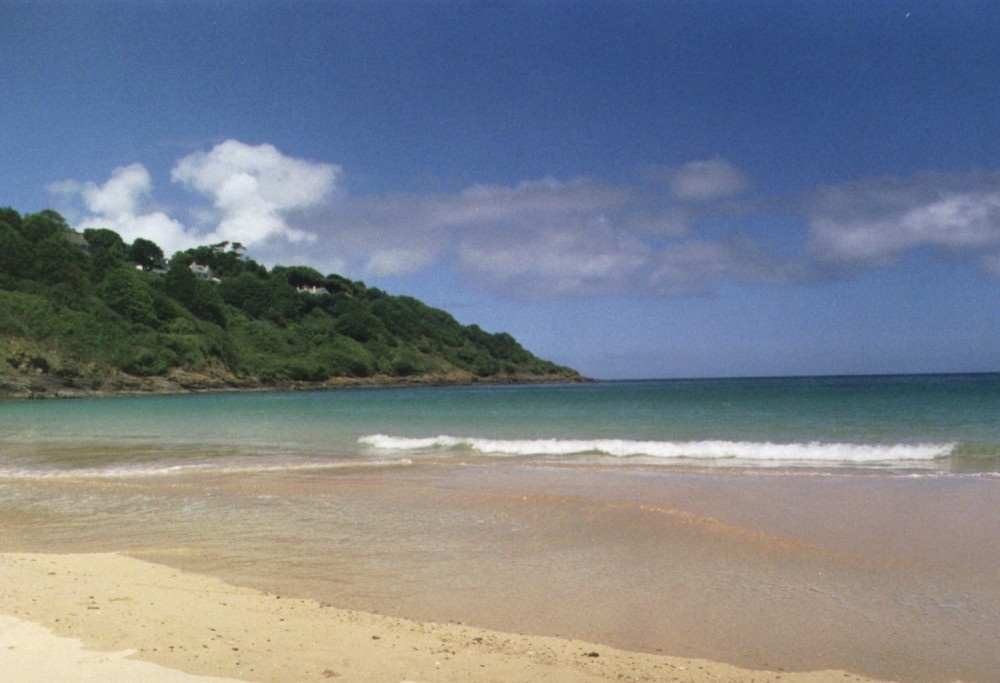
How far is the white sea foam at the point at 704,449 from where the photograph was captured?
16062 millimetres

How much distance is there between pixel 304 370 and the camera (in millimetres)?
95500

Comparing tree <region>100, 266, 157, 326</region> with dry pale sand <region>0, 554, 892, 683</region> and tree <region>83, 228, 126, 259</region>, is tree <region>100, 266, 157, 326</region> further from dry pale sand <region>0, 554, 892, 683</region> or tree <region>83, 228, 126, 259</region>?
dry pale sand <region>0, 554, 892, 683</region>

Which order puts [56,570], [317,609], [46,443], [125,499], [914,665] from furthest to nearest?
[46,443], [125,499], [56,570], [317,609], [914,665]

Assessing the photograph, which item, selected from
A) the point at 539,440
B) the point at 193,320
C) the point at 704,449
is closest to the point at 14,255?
the point at 193,320

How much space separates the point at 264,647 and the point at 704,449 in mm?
14484

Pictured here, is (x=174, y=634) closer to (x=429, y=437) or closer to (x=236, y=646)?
(x=236, y=646)

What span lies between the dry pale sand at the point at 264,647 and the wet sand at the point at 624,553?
0.43 ft

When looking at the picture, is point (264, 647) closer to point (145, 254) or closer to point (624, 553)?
point (624, 553)

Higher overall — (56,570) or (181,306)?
(181,306)

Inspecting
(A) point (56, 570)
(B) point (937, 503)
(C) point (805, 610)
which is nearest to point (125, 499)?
(A) point (56, 570)

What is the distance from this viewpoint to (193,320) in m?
90.1

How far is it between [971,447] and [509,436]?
12.6 m

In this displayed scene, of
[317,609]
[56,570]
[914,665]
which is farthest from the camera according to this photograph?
[56,570]

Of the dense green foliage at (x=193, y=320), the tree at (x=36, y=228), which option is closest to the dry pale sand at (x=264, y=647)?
the dense green foliage at (x=193, y=320)
